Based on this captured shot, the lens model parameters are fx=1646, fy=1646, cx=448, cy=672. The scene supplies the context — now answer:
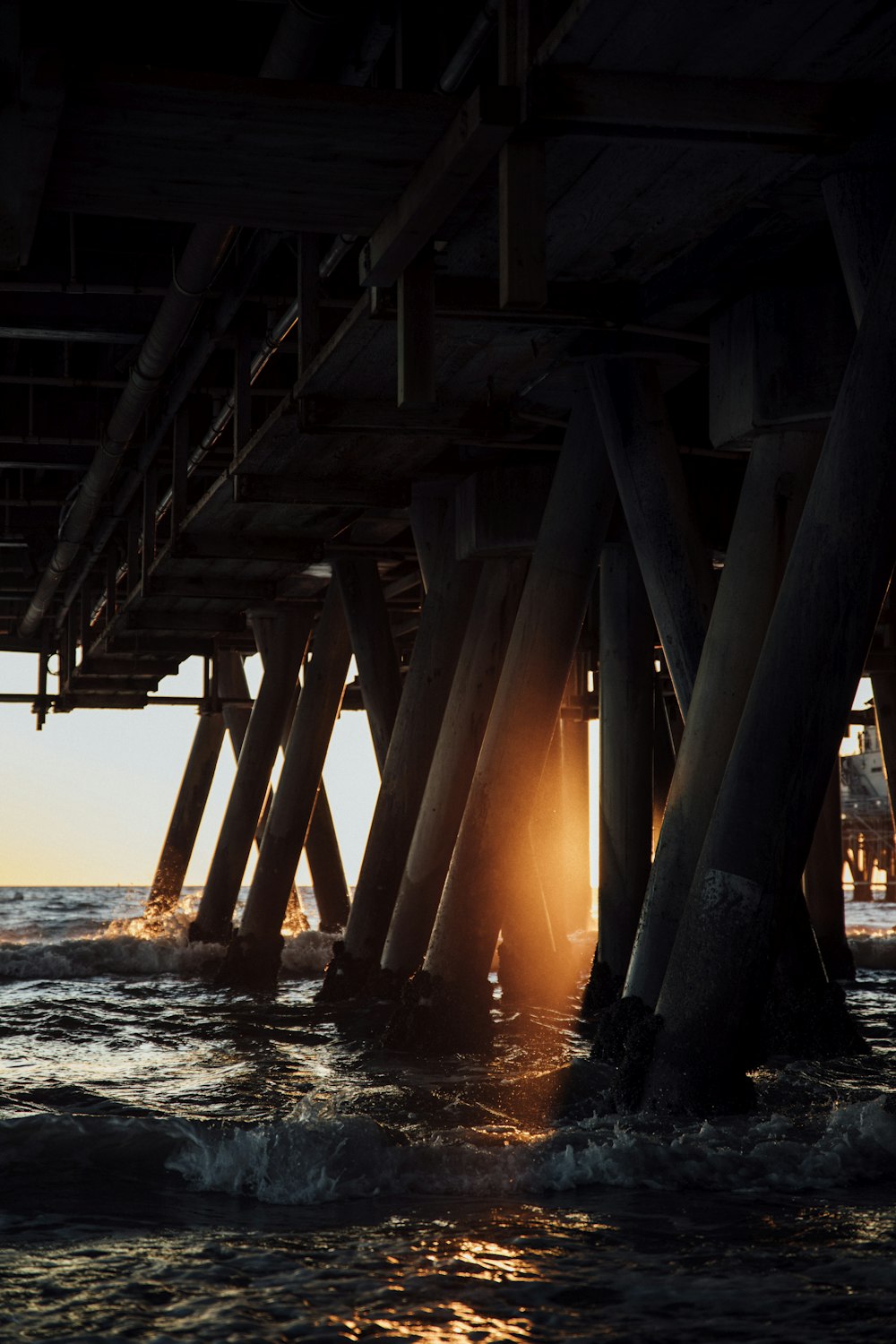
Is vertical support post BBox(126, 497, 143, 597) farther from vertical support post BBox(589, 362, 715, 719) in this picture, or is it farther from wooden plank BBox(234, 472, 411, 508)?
vertical support post BBox(589, 362, 715, 719)

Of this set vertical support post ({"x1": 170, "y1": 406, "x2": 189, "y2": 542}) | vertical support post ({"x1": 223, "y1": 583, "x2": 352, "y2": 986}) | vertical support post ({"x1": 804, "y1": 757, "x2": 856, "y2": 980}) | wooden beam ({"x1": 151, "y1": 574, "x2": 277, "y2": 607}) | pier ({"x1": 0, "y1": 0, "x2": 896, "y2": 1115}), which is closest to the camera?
pier ({"x1": 0, "y1": 0, "x2": 896, "y2": 1115})

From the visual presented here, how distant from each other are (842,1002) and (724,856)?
9.47 ft

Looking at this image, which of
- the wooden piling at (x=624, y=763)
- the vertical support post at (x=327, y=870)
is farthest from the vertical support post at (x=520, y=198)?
the vertical support post at (x=327, y=870)

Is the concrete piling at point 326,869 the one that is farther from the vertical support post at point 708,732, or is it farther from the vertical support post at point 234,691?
the vertical support post at point 708,732

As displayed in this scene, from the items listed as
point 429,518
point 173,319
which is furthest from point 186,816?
point 173,319

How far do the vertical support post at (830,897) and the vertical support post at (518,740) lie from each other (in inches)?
295

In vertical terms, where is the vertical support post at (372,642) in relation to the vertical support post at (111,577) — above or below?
below

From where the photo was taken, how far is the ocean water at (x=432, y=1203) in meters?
4.69

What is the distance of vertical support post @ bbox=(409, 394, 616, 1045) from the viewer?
10.0 m

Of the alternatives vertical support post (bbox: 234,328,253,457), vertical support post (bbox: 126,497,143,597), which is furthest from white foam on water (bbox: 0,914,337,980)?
vertical support post (bbox: 234,328,253,457)

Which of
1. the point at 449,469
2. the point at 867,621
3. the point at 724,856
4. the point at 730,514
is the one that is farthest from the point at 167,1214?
→ the point at 730,514

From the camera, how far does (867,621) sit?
634cm

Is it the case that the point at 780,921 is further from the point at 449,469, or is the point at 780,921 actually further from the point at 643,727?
the point at 449,469

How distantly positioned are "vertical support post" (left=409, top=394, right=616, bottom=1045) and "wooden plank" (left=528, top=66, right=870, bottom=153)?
13.5ft
